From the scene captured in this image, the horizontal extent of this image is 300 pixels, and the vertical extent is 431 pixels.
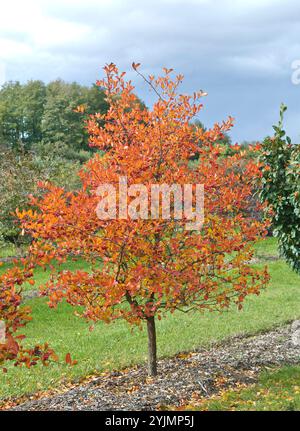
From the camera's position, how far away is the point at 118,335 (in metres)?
11.5

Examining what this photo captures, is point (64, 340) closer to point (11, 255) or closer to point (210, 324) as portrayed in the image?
point (210, 324)

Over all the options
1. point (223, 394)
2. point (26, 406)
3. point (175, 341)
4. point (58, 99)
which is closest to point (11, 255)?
point (175, 341)

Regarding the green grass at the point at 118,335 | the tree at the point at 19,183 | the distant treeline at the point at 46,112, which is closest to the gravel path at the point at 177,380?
→ the green grass at the point at 118,335

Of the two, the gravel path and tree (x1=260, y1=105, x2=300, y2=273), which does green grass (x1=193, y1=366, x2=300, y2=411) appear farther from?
tree (x1=260, y1=105, x2=300, y2=273)

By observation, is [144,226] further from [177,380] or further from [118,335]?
[118,335]

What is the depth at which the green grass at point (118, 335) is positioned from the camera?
30.3 feet

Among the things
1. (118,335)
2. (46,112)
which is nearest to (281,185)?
(118,335)

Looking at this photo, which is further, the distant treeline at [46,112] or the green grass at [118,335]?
the distant treeline at [46,112]

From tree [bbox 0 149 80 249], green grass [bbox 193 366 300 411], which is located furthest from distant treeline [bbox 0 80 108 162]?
green grass [bbox 193 366 300 411]

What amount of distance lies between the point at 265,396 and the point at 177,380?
52.1 inches

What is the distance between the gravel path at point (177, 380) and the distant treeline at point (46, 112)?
1508 inches

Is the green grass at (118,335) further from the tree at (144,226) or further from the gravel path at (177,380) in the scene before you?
the tree at (144,226)

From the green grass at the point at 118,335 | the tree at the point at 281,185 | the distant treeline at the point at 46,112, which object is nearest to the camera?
the green grass at the point at 118,335

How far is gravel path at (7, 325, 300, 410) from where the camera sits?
22.8 ft
